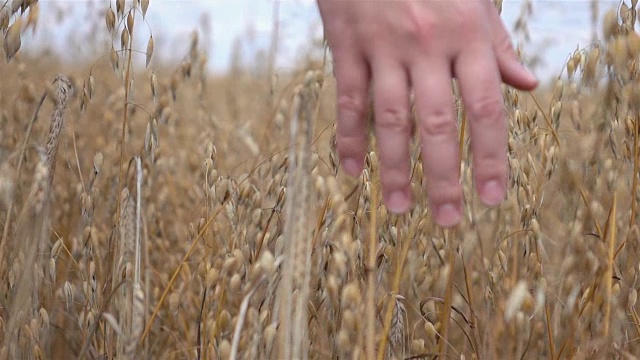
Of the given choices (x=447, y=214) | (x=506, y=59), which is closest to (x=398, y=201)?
(x=447, y=214)

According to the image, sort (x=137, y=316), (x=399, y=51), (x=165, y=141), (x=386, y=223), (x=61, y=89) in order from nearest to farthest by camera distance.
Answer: (x=399, y=51) → (x=137, y=316) → (x=61, y=89) → (x=386, y=223) → (x=165, y=141)

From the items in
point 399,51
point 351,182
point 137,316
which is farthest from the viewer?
point 351,182

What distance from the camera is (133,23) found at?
1160 mm

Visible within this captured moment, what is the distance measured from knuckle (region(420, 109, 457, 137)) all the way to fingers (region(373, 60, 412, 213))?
0.02 metres

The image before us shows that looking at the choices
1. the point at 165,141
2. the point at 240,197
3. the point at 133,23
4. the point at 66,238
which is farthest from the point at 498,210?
the point at 165,141

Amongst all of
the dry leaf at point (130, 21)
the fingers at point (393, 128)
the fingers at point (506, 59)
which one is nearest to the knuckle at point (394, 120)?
the fingers at point (393, 128)

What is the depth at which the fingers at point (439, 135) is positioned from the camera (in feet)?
2.02

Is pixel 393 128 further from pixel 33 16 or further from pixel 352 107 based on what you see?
pixel 33 16

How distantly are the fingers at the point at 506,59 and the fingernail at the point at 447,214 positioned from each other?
134 mm

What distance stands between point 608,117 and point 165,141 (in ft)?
6.71

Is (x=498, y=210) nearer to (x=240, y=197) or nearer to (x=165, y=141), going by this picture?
(x=240, y=197)

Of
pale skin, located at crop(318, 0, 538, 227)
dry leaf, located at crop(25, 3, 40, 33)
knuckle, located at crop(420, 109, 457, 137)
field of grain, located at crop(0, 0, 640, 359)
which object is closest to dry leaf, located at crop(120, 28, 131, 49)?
field of grain, located at crop(0, 0, 640, 359)

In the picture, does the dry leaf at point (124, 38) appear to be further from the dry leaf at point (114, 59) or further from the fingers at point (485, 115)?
the fingers at point (485, 115)

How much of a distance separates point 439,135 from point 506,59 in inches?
4.3
